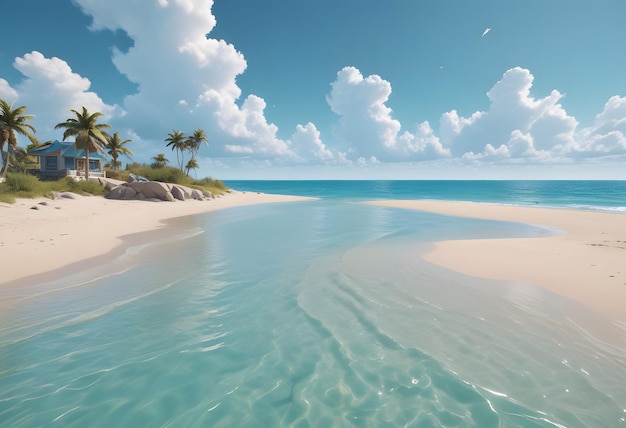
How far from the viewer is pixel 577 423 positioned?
386cm

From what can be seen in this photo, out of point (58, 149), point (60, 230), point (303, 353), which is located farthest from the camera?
point (58, 149)

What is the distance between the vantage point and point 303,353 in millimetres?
5484

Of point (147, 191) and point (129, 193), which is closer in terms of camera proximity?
point (129, 193)

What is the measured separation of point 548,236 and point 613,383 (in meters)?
14.8

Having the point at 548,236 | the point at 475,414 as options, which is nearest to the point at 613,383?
the point at 475,414

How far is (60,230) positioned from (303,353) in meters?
16.0

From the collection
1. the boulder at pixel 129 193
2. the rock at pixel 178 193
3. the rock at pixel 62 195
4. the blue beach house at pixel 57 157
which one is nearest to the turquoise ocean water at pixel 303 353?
the rock at pixel 62 195

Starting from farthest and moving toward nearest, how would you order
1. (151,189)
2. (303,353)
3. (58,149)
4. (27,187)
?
(58,149)
(151,189)
(27,187)
(303,353)

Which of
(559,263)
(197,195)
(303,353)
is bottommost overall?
(303,353)

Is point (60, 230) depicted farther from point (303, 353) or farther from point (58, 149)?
point (58, 149)

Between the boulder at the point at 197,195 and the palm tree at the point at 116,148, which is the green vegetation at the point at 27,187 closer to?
the boulder at the point at 197,195

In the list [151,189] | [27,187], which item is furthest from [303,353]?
[151,189]

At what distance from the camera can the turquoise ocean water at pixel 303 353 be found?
13.5ft

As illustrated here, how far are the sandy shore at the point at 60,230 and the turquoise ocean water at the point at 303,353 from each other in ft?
7.68
